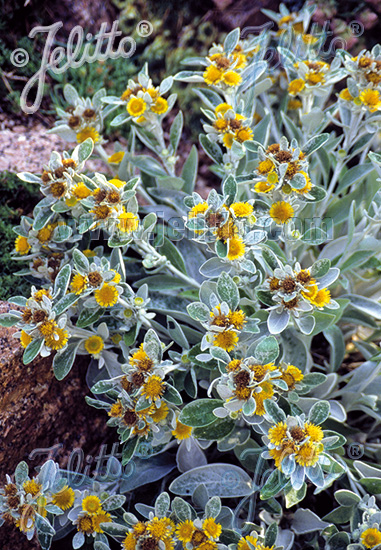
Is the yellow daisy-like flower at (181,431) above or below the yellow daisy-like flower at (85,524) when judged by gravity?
above

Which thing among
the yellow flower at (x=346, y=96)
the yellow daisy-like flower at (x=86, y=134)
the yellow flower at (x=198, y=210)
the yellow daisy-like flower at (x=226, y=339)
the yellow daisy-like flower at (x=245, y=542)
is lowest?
the yellow daisy-like flower at (x=245, y=542)

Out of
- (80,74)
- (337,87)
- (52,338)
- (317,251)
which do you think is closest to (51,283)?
(52,338)

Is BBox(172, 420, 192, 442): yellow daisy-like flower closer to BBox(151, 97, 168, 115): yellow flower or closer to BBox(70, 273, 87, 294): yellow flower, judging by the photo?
BBox(70, 273, 87, 294): yellow flower

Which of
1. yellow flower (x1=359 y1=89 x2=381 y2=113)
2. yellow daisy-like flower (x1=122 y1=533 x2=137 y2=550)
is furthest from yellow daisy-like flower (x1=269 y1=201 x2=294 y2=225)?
yellow daisy-like flower (x1=122 y1=533 x2=137 y2=550)

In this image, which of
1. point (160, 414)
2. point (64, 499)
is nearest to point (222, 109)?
point (160, 414)

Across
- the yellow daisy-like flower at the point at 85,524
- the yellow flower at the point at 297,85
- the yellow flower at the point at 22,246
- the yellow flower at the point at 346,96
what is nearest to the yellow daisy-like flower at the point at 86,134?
the yellow flower at the point at 22,246

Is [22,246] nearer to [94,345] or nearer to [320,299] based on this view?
[94,345]

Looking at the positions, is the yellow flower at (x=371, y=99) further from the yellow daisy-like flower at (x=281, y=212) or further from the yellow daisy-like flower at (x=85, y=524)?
the yellow daisy-like flower at (x=85, y=524)
